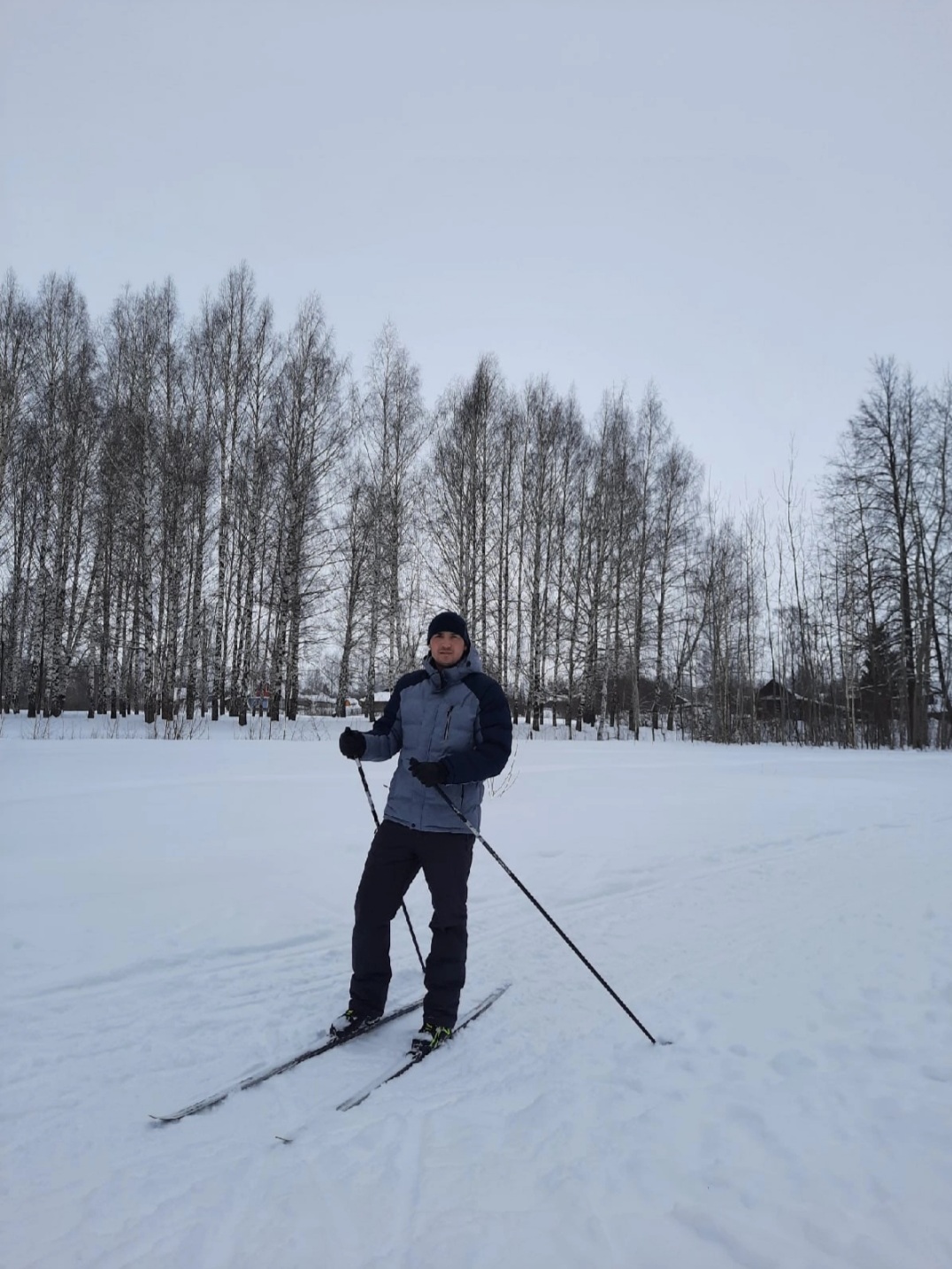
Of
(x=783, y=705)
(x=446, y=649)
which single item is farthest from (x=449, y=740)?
(x=783, y=705)

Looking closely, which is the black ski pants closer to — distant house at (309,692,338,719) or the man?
the man

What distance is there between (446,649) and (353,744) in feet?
2.13

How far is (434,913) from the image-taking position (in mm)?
3033

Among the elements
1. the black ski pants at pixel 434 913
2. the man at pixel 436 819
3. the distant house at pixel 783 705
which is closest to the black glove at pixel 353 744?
the man at pixel 436 819

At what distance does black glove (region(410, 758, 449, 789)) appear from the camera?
9.34 ft

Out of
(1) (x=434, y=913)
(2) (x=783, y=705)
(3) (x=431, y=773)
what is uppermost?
(2) (x=783, y=705)

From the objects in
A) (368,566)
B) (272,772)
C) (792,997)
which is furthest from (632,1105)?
(368,566)

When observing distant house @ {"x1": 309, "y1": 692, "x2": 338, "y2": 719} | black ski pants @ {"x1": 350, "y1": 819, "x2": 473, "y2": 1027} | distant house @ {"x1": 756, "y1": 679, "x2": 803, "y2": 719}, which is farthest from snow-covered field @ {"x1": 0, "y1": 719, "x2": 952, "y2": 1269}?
distant house @ {"x1": 756, "y1": 679, "x2": 803, "y2": 719}

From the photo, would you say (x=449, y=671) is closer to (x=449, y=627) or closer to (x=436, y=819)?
(x=449, y=627)

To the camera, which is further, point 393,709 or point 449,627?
point 393,709

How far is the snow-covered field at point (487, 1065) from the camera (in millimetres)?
1767

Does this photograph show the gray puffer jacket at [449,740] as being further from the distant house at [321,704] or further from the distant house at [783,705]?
the distant house at [783,705]

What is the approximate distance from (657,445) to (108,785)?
21403 millimetres

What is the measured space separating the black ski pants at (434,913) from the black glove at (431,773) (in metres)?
0.33
